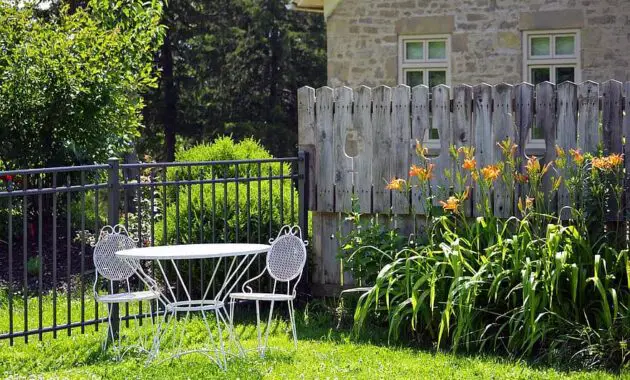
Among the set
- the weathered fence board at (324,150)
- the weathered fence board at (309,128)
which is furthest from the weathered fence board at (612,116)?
the weathered fence board at (309,128)

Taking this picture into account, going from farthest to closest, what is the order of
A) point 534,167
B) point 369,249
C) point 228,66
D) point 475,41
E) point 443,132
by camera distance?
1. point 228,66
2. point 475,41
3. point 443,132
4. point 369,249
5. point 534,167

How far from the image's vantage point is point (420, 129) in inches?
330

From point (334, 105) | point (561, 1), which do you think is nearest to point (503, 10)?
point (561, 1)

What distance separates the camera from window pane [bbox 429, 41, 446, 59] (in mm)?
14578

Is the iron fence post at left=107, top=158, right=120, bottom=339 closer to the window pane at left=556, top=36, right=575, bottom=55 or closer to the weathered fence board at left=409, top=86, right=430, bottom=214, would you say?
the weathered fence board at left=409, top=86, right=430, bottom=214

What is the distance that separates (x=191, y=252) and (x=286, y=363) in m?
1.03

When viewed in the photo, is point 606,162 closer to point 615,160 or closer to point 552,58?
point 615,160

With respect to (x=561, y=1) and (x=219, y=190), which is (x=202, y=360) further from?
(x=561, y=1)

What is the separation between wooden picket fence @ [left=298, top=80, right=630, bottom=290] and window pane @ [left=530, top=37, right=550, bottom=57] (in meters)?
5.74

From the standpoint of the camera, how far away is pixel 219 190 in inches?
374

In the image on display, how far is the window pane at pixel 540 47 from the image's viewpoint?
46.1 feet

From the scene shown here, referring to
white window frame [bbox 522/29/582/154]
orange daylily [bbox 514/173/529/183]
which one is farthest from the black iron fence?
white window frame [bbox 522/29/582/154]

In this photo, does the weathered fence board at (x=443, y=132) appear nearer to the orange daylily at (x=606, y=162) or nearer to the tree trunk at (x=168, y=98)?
the orange daylily at (x=606, y=162)

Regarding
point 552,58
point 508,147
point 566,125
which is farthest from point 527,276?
point 552,58
